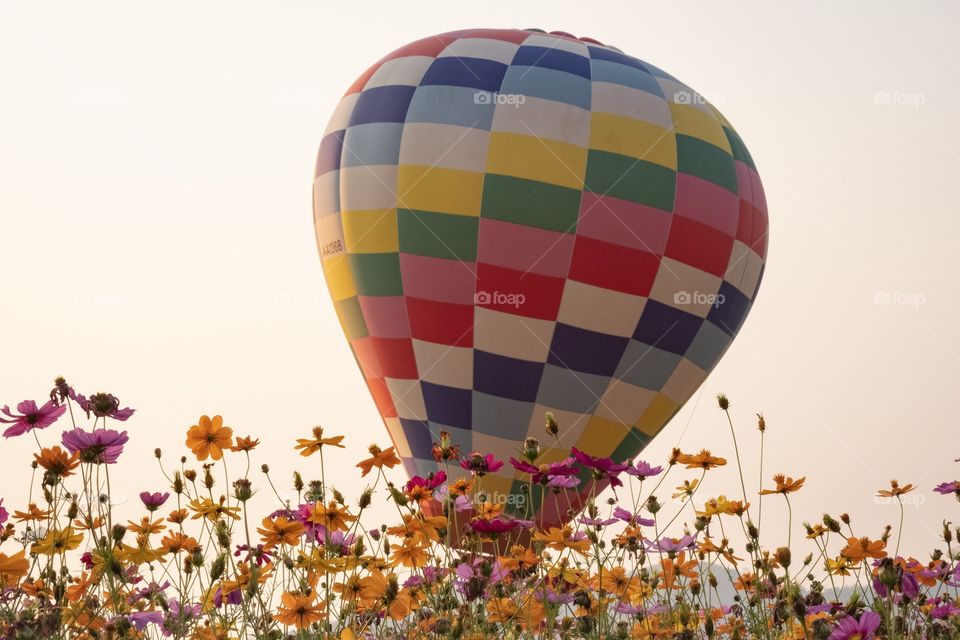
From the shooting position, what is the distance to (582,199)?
41.8 ft

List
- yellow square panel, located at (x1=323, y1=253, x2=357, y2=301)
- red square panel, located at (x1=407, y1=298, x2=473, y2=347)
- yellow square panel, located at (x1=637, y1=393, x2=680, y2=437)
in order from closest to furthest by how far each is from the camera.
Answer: red square panel, located at (x1=407, y1=298, x2=473, y2=347) < yellow square panel, located at (x1=637, y1=393, x2=680, y2=437) < yellow square panel, located at (x1=323, y1=253, x2=357, y2=301)

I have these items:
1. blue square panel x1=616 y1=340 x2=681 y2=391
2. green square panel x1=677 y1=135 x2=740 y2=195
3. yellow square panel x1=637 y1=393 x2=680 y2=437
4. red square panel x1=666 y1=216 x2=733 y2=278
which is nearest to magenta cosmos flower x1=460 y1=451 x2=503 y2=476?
blue square panel x1=616 y1=340 x2=681 y2=391

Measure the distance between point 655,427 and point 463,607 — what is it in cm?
986

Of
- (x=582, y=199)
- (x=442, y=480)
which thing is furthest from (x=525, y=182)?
(x=442, y=480)

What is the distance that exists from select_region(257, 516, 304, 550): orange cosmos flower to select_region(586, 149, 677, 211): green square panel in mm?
9214

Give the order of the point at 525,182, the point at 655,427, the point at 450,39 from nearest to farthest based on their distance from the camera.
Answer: the point at 525,182
the point at 655,427
the point at 450,39

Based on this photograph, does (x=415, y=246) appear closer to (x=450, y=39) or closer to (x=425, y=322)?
(x=425, y=322)

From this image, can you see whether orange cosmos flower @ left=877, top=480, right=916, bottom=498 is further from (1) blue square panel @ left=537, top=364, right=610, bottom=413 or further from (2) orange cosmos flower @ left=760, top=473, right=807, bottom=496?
(1) blue square panel @ left=537, top=364, right=610, bottom=413

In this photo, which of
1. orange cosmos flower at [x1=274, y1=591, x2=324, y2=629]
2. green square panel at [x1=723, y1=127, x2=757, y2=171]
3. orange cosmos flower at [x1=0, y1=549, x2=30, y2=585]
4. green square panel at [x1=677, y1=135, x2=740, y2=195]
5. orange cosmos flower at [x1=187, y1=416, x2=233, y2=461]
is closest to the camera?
orange cosmos flower at [x1=0, y1=549, x2=30, y2=585]

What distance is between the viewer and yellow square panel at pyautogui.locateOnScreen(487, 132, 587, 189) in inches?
504

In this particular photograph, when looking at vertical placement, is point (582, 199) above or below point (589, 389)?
above

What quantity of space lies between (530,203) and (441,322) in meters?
1.76

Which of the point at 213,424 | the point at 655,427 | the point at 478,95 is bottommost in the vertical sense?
the point at 213,424

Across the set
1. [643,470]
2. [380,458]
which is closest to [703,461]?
[643,470]
